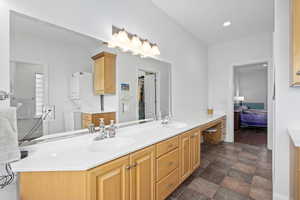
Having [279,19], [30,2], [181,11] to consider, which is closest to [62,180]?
[30,2]

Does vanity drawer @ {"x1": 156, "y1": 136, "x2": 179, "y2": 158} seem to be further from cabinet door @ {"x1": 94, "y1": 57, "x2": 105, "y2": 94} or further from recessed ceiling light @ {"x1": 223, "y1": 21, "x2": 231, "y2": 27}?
recessed ceiling light @ {"x1": 223, "y1": 21, "x2": 231, "y2": 27}

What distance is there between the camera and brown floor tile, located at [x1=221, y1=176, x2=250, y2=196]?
1940 millimetres

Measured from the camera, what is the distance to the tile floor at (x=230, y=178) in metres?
1.86

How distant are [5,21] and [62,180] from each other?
3.69ft

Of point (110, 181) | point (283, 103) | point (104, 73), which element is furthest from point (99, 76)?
point (283, 103)

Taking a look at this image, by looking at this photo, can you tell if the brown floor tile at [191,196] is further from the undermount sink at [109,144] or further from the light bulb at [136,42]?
the light bulb at [136,42]

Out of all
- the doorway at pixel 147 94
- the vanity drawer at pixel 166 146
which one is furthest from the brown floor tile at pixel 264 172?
the doorway at pixel 147 94

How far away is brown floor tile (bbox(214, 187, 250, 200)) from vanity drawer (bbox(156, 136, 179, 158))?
81 centimetres

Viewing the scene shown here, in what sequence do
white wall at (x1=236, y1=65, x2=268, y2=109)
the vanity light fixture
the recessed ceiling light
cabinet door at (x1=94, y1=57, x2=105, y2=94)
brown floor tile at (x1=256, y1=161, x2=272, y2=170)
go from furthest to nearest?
white wall at (x1=236, y1=65, x2=268, y2=109) → the recessed ceiling light → brown floor tile at (x1=256, y1=161, x2=272, y2=170) → the vanity light fixture → cabinet door at (x1=94, y1=57, x2=105, y2=94)

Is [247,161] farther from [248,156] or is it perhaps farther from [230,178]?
[230,178]

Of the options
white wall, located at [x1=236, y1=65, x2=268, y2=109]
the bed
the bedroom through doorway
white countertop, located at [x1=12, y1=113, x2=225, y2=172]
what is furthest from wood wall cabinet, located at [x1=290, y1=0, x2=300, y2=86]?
white wall, located at [x1=236, y1=65, x2=268, y2=109]

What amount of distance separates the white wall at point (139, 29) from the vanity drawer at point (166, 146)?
1.11m

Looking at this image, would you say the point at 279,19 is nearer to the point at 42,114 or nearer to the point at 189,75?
the point at 189,75

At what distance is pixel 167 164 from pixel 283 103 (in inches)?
58.4
